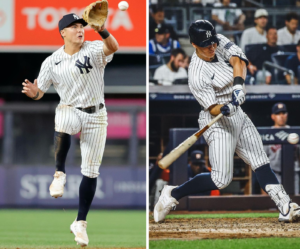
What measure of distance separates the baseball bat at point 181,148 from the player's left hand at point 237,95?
165mm

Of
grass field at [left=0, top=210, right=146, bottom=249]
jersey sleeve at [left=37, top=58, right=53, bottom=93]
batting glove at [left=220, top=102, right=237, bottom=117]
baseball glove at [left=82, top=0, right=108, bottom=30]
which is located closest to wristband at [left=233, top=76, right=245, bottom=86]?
batting glove at [left=220, top=102, right=237, bottom=117]

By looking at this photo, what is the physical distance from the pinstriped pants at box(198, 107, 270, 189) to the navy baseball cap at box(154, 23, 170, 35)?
0.72m

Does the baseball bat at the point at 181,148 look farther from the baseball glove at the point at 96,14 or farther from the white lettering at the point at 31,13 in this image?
the white lettering at the point at 31,13

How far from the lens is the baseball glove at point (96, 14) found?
3410mm

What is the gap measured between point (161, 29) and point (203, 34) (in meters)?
0.39

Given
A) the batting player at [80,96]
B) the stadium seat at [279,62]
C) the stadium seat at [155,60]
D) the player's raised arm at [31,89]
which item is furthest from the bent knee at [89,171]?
the stadium seat at [279,62]

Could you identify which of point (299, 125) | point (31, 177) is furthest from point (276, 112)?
point (31, 177)

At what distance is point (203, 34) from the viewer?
3896 millimetres

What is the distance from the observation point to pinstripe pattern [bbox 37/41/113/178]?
145 inches

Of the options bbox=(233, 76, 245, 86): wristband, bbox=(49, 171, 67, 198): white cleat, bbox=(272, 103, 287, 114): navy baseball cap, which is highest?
bbox=(233, 76, 245, 86): wristband

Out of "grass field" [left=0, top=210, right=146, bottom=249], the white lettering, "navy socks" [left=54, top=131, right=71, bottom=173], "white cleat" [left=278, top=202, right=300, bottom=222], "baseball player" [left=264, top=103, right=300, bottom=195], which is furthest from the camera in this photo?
the white lettering

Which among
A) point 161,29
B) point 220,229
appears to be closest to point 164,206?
point 220,229

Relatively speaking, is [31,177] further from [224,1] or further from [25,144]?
[224,1]

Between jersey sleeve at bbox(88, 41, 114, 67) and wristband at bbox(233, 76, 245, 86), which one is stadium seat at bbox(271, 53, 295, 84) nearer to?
wristband at bbox(233, 76, 245, 86)
